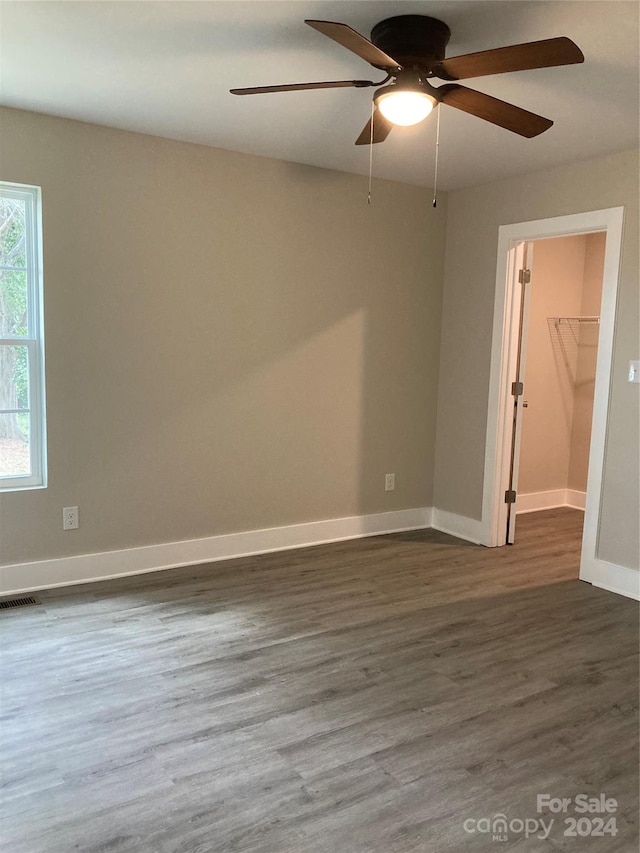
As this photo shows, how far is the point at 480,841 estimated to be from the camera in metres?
1.92

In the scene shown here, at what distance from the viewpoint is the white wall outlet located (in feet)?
12.0

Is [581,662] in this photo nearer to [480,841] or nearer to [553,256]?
[480,841]

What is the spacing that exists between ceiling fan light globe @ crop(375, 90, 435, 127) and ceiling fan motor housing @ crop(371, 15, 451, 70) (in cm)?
10

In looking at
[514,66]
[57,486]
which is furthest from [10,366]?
[514,66]

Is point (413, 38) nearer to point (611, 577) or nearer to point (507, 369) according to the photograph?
point (507, 369)

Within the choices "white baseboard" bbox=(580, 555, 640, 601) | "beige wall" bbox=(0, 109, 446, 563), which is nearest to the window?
"beige wall" bbox=(0, 109, 446, 563)

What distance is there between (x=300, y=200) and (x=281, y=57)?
167 centimetres

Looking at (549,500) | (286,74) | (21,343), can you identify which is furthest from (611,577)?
(21,343)

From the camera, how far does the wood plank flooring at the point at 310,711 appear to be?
1.96 m

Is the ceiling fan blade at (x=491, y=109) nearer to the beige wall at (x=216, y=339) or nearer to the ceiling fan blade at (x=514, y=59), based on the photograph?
the ceiling fan blade at (x=514, y=59)

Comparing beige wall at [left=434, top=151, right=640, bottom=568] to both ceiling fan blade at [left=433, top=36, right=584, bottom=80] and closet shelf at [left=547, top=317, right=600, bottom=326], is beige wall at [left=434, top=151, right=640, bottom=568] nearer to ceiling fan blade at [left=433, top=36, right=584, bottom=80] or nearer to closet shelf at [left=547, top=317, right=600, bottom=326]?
closet shelf at [left=547, top=317, right=600, bottom=326]

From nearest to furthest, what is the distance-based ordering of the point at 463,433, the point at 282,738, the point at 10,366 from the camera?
the point at 282,738 → the point at 10,366 → the point at 463,433

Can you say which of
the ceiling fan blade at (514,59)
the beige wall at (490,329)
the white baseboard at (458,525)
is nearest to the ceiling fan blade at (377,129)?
the ceiling fan blade at (514,59)

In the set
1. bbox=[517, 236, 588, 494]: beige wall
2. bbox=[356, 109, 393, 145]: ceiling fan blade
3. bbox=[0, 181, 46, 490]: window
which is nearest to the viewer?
bbox=[356, 109, 393, 145]: ceiling fan blade
